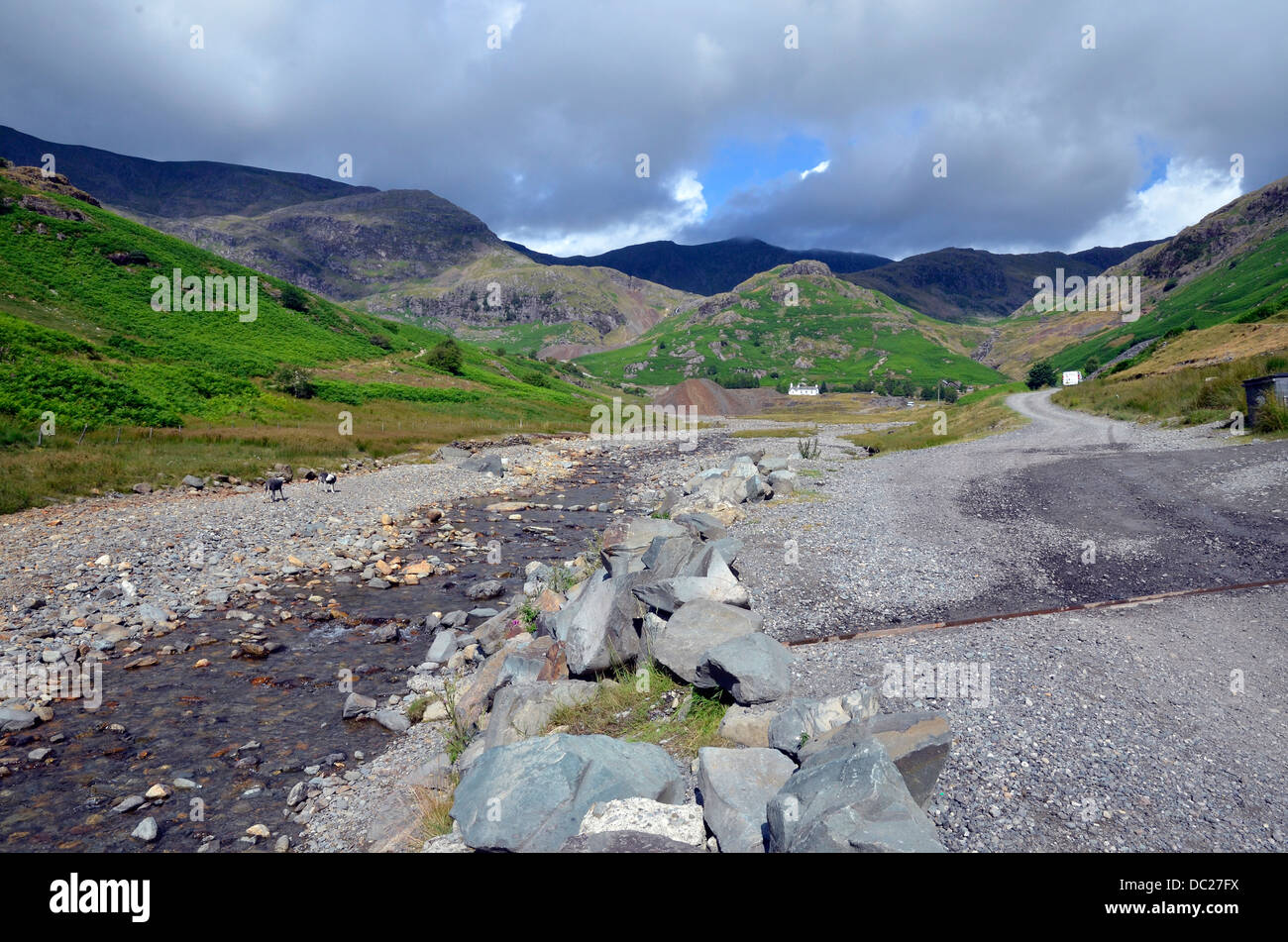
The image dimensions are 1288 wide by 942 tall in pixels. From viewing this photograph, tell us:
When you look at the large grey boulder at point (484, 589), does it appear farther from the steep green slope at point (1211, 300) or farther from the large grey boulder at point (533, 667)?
the steep green slope at point (1211, 300)

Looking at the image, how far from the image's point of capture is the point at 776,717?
598 cm

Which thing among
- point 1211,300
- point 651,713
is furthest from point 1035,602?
point 1211,300

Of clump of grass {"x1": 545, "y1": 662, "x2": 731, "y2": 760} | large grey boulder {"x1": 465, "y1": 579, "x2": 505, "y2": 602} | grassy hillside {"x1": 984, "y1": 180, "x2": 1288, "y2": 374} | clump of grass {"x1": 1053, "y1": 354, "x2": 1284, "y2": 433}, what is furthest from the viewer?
grassy hillside {"x1": 984, "y1": 180, "x2": 1288, "y2": 374}

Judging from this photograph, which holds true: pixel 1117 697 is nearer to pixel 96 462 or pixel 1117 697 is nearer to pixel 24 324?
pixel 96 462

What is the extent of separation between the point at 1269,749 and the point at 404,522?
24.3m

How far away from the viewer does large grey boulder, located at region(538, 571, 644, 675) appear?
8391 millimetres

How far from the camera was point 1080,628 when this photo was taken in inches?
295

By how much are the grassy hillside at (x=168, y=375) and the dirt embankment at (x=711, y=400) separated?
27.1m

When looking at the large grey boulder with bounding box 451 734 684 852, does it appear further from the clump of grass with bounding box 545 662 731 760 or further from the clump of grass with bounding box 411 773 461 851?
the clump of grass with bounding box 545 662 731 760

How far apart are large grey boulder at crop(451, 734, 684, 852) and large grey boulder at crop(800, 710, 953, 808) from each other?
141 centimetres

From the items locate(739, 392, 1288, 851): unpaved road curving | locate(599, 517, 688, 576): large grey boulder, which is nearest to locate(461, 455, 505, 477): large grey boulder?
locate(739, 392, 1288, 851): unpaved road curving

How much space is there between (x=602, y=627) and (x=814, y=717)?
3780mm
